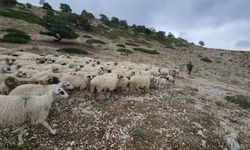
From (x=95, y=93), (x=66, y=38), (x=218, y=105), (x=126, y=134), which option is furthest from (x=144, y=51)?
(x=126, y=134)

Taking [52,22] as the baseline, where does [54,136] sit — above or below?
below

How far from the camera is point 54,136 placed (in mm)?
10211

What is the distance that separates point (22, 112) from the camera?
965 centimetres

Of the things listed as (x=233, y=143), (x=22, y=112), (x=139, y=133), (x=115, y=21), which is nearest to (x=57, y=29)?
(x=22, y=112)

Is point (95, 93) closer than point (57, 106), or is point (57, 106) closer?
point (57, 106)

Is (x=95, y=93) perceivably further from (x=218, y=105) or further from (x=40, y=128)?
(x=218, y=105)

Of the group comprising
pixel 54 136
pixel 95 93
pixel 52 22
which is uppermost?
pixel 52 22

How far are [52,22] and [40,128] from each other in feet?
106

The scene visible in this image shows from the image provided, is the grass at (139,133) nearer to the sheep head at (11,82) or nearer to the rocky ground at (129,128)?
the rocky ground at (129,128)

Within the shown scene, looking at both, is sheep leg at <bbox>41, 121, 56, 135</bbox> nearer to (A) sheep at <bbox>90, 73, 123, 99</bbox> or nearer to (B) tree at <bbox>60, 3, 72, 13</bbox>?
(A) sheep at <bbox>90, 73, 123, 99</bbox>

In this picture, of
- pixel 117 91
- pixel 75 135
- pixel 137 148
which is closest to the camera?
pixel 137 148

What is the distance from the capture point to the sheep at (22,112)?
9.56m

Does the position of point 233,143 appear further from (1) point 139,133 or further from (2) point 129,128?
(2) point 129,128

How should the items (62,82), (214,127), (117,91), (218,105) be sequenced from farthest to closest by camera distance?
(218,105), (117,91), (62,82), (214,127)
